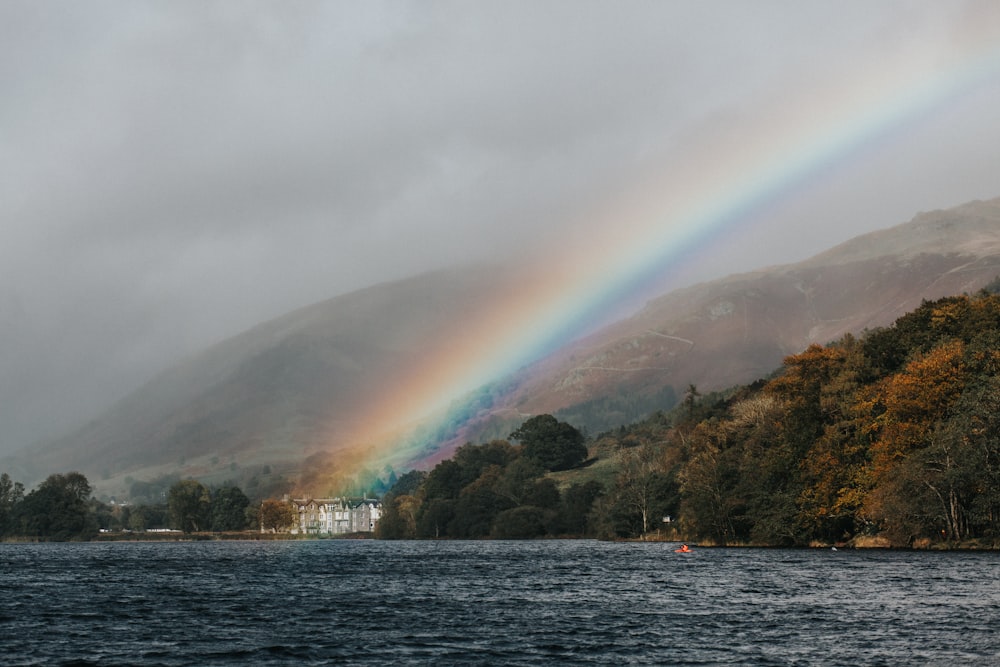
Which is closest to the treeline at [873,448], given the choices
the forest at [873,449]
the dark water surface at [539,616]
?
the forest at [873,449]

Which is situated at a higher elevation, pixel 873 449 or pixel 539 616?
pixel 873 449

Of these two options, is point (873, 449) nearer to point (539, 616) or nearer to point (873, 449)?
point (873, 449)

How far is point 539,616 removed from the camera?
76250 millimetres

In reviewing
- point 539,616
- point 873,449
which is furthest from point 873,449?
point 539,616

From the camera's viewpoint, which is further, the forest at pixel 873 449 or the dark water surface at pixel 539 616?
the forest at pixel 873 449

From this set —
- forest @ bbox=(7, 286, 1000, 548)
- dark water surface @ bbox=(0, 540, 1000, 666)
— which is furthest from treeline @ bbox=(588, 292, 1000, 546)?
dark water surface @ bbox=(0, 540, 1000, 666)

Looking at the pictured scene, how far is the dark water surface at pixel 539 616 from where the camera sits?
55.6 meters

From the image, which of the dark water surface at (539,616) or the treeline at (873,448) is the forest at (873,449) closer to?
the treeline at (873,448)

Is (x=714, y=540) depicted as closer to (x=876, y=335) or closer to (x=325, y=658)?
(x=876, y=335)

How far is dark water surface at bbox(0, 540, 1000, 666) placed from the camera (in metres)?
55.6

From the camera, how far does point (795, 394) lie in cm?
17300

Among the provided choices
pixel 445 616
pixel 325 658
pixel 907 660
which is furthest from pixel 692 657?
pixel 445 616

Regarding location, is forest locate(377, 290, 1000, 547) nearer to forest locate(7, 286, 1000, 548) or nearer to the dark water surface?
forest locate(7, 286, 1000, 548)

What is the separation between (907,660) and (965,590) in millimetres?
35229
